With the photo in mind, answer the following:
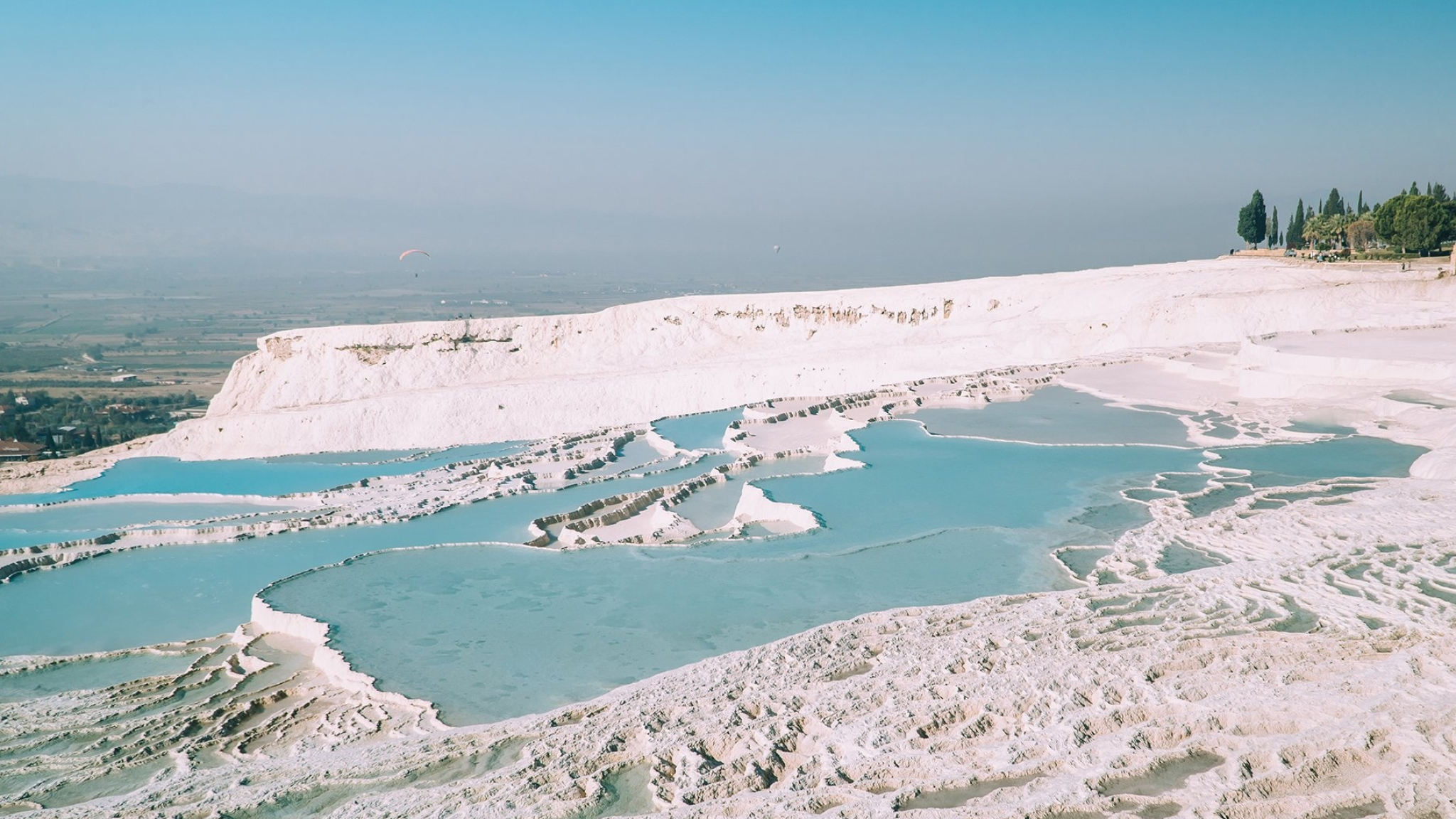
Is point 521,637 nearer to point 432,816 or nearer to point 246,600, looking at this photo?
point 432,816

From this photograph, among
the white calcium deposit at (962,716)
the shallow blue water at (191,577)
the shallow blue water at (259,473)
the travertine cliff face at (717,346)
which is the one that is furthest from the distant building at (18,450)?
the white calcium deposit at (962,716)

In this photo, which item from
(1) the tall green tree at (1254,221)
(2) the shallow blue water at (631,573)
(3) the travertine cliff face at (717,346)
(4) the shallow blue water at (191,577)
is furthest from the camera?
(1) the tall green tree at (1254,221)

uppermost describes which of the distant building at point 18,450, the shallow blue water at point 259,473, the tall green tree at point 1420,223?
the tall green tree at point 1420,223

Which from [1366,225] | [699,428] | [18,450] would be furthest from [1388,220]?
[18,450]

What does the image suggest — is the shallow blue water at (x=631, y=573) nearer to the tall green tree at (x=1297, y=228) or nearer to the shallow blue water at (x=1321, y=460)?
the shallow blue water at (x=1321, y=460)

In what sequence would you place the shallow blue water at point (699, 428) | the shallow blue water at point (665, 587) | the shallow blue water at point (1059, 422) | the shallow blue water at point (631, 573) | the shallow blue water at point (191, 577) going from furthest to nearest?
the shallow blue water at point (699, 428)
the shallow blue water at point (1059, 422)
the shallow blue water at point (191, 577)
the shallow blue water at point (631, 573)
the shallow blue water at point (665, 587)

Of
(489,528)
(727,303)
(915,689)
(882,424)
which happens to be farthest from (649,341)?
(915,689)

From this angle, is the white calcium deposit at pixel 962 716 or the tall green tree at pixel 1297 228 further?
the tall green tree at pixel 1297 228
